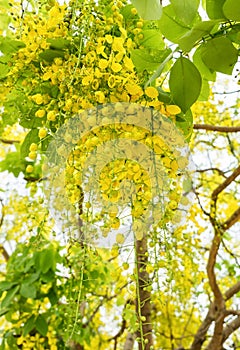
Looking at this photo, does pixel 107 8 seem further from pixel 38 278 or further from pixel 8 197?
pixel 8 197

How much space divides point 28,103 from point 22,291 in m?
0.73

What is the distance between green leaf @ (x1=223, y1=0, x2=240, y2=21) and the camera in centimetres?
48

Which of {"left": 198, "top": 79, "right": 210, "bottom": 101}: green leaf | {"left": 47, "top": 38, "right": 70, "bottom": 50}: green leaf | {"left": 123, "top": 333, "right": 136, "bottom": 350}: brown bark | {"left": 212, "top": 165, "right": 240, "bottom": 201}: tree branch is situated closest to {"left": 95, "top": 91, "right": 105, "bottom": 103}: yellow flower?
{"left": 47, "top": 38, "right": 70, "bottom": 50}: green leaf

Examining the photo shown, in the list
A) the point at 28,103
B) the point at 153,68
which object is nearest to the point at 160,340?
the point at 28,103

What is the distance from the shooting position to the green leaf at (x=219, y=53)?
0.52 m

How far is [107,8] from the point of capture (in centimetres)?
66

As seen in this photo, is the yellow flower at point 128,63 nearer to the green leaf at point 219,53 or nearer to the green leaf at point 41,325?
the green leaf at point 219,53

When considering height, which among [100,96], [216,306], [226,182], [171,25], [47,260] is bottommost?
[100,96]

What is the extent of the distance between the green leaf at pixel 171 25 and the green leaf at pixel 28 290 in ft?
2.94

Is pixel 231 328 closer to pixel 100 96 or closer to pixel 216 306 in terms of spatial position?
pixel 216 306

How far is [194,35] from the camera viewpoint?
1.62ft

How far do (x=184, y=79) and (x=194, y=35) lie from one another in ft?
0.20

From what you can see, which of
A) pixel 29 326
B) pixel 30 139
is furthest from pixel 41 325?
pixel 30 139

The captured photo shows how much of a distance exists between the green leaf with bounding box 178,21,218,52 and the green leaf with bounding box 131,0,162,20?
37 millimetres
